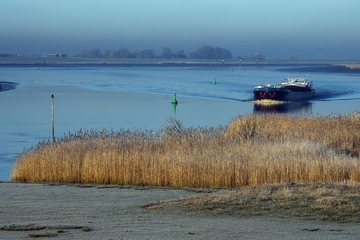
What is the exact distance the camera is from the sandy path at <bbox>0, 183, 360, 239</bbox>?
12430mm

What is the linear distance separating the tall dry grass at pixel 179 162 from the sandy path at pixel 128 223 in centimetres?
403

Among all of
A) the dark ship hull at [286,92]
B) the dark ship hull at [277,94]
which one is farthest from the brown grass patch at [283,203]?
the dark ship hull at [286,92]

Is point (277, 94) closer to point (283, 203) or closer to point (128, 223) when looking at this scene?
point (283, 203)

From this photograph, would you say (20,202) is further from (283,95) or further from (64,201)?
(283,95)

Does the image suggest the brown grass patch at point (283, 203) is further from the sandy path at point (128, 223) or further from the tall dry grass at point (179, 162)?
the tall dry grass at point (179, 162)

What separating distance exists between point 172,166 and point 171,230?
27.0ft

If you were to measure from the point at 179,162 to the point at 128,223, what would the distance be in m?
7.82

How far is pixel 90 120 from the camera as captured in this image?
1884 inches

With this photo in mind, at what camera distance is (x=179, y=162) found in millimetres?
21219

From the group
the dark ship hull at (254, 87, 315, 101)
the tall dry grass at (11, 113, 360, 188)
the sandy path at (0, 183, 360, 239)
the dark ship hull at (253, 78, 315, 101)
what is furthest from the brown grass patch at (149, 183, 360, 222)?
the dark ship hull at (253, 78, 315, 101)

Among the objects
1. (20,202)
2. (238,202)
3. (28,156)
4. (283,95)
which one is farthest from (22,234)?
(283,95)

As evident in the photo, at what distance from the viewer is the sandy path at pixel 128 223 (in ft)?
40.8

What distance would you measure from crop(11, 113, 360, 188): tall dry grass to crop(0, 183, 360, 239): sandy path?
159 inches

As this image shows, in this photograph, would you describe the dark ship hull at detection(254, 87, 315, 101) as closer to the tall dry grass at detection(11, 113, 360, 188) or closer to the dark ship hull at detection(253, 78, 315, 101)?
the dark ship hull at detection(253, 78, 315, 101)
